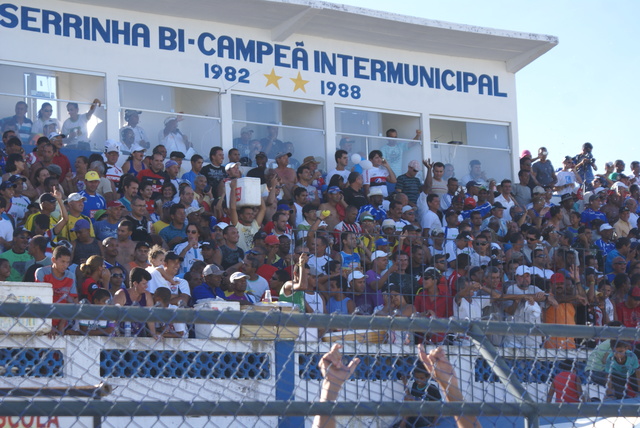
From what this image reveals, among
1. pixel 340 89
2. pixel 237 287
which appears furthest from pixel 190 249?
pixel 340 89

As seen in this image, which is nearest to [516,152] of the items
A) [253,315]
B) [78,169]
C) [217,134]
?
[217,134]

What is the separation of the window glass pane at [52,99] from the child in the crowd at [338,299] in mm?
5113

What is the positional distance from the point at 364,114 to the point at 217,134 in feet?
9.54

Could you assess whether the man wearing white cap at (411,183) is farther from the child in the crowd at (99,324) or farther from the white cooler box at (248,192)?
the child in the crowd at (99,324)

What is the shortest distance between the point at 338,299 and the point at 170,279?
1.86m

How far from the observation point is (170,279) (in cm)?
1073

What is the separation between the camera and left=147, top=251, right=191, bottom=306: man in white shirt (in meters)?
10.6

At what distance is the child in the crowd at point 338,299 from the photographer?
11.1 metres

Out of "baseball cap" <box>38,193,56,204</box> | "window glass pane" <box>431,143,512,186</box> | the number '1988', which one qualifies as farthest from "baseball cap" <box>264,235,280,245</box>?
"window glass pane" <box>431,143,512,186</box>

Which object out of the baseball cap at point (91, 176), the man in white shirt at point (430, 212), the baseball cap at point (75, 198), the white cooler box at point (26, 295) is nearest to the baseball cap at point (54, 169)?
the baseball cap at point (91, 176)

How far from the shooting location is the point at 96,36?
1536 cm

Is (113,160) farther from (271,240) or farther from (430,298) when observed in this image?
(430,298)

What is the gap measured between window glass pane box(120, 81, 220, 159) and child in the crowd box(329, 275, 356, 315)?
489 centimetres

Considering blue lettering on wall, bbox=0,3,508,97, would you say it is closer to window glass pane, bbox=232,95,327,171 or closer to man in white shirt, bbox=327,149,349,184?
window glass pane, bbox=232,95,327,171
